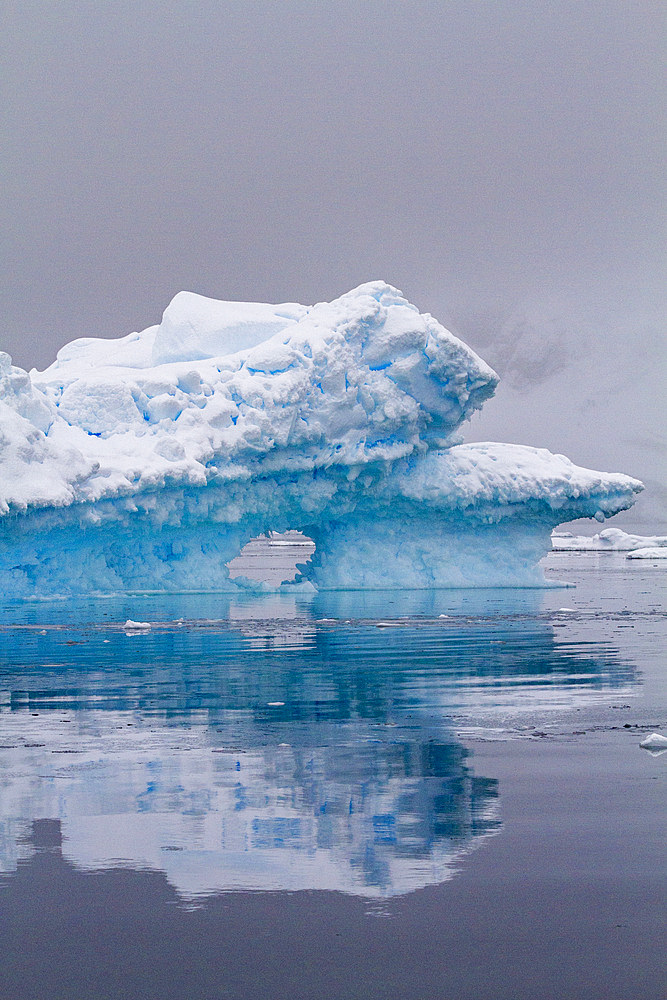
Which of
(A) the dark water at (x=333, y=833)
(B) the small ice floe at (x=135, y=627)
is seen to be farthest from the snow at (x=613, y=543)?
(A) the dark water at (x=333, y=833)

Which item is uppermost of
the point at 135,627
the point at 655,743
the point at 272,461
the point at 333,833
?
the point at 272,461


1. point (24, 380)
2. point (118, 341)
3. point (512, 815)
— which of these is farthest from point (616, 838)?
point (118, 341)

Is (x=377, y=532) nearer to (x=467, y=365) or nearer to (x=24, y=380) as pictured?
(x=467, y=365)

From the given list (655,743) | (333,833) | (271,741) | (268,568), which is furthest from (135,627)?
(268,568)

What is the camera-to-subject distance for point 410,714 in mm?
7508

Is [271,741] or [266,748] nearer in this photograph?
[266,748]

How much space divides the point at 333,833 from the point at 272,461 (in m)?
17.0

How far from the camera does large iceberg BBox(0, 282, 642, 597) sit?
19016 millimetres

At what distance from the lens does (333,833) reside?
4422mm

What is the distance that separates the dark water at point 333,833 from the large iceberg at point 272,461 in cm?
918

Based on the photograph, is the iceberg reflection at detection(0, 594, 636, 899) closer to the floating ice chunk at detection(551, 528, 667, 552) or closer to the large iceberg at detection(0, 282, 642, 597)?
the large iceberg at detection(0, 282, 642, 597)

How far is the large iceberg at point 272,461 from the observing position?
19016mm

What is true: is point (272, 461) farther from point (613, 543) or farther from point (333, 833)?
point (613, 543)

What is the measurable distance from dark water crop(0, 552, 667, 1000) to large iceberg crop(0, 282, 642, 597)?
9.18 metres
